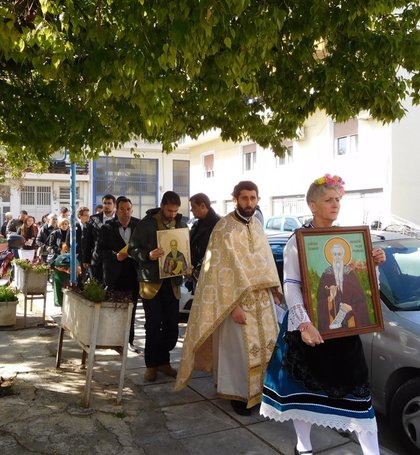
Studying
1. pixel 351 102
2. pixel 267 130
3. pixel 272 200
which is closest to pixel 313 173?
pixel 272 200

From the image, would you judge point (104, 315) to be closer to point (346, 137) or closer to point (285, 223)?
point (285, 223)

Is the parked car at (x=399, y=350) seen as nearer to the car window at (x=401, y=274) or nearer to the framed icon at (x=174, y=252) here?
the car window at (x=401, y=274)

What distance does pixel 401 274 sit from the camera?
4.35 meters

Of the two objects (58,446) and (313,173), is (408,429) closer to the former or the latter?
(58,446)

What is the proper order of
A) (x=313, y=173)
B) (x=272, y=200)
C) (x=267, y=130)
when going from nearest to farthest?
(x=267, y=130)
(x=313, y=173)
(x=272, y=200)

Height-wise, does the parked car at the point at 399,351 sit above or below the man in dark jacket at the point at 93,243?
below

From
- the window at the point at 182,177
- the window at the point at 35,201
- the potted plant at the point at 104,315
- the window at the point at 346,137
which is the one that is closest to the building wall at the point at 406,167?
the window at the point at 346,137

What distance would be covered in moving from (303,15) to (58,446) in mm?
3836

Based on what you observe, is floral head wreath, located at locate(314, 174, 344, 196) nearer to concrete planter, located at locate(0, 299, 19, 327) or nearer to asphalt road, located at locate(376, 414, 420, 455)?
asphalt road, located at locate(376, 414, 420, 455)

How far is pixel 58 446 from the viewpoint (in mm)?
3643

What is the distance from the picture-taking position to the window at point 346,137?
20.5 m

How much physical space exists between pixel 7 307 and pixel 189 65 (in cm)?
519

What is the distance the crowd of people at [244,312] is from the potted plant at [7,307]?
1219 mm

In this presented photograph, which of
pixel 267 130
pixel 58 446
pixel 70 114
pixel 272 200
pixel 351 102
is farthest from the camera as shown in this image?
pixel 272 200
